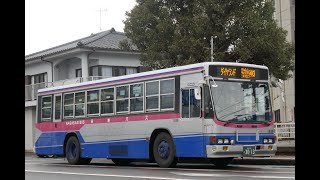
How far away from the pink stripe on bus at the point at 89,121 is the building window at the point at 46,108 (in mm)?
218

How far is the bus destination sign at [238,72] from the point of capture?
1453 centimetres

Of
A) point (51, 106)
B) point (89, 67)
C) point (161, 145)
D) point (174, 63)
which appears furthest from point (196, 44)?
point (89, 67)

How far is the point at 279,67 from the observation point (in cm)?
2552

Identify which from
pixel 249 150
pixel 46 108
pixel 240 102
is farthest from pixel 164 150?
pixel 46 108

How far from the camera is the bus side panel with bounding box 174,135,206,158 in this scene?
46.5 ft

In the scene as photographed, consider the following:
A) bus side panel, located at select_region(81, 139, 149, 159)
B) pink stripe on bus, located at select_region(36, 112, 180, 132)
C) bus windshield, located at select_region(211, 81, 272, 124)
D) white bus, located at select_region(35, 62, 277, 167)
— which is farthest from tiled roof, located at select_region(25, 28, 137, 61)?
bus windshield, located at select_region(211, 81, 272, 124)

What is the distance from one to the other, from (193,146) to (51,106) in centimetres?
831

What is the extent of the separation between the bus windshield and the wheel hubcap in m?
2.04

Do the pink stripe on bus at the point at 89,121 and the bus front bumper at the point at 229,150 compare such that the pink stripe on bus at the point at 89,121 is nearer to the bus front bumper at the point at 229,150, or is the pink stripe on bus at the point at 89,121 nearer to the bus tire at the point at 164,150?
the bus tire at the point at 164,150

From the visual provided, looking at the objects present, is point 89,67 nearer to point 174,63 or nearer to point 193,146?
point 174,63

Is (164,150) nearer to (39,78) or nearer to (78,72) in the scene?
(78,72)

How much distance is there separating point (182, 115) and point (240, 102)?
5.54 ft
